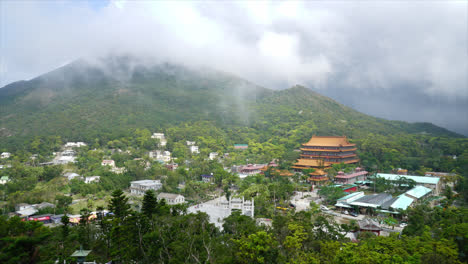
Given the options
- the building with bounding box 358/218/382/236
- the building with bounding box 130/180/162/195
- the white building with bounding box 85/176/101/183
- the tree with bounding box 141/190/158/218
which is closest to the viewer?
the tree with bounding box 141/190/158/218

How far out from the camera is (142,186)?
1481 inches

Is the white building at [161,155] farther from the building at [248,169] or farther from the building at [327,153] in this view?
the building at [327,153]

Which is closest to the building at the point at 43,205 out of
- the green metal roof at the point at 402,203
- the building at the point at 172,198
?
the building at the point at 172,198

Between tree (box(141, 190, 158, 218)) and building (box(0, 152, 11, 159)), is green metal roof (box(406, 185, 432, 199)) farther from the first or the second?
building (box(0, 152, 11, 159))

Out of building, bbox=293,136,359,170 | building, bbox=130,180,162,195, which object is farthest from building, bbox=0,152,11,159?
building, bbox=293,136,359,170

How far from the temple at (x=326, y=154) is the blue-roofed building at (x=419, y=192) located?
11942 millimetres

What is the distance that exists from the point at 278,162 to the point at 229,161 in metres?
10.0

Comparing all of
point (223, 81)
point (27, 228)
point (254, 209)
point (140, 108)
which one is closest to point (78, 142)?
point (140, 108)

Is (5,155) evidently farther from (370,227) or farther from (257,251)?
(370,227)

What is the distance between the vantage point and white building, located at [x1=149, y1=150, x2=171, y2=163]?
175 ft

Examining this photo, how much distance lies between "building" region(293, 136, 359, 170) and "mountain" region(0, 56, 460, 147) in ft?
50.0

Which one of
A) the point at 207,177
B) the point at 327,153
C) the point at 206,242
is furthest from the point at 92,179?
the point at 327,153

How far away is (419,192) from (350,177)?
28.0 feet

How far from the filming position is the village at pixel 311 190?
25945mm
